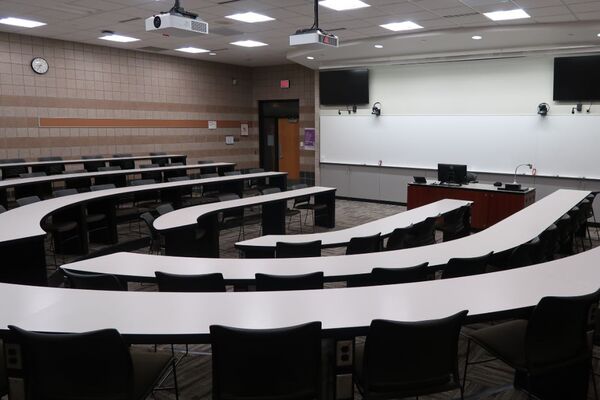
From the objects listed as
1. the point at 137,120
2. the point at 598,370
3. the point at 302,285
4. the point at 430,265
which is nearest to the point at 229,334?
the point at 302,285

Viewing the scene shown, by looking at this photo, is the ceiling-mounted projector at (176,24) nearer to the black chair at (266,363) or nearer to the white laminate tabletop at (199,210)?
the white laminate tabletop at (199,210)

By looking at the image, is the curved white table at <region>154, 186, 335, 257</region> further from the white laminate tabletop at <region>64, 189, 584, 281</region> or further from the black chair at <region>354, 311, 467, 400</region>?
the black chair at <region>354, 311, 467, 400</region>

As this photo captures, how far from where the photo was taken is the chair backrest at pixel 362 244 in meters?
4.65

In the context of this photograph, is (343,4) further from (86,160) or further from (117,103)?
(117,103)

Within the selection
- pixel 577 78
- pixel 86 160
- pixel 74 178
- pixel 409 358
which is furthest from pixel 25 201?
pixel 577 78

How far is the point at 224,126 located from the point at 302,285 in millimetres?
11110

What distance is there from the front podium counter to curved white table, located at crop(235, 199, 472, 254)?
1727 millimetres

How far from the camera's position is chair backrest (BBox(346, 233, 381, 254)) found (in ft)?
15.3

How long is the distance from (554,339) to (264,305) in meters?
1.48

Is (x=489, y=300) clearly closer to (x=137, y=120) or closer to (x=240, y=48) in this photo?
(x=240, y=48)

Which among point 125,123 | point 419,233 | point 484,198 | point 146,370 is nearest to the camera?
point 146,370

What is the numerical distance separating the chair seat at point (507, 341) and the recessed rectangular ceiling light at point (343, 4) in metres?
4.99

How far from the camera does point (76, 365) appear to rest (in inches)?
84.3

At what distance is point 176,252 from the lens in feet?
18.8
